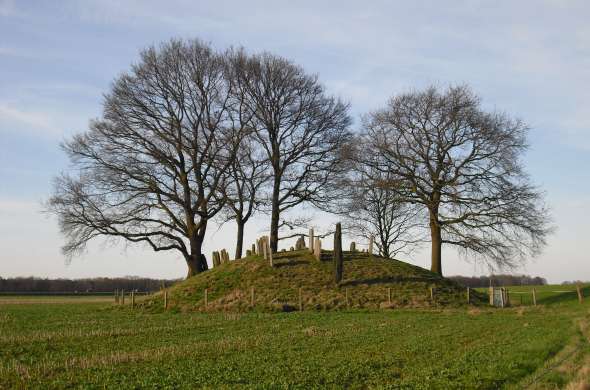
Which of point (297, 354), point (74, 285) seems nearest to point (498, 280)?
point (74, 285)

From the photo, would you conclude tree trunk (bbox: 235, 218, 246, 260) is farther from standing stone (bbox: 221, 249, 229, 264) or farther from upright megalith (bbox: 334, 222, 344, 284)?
upright megalith (bbox: 334, 222, 344, 284)

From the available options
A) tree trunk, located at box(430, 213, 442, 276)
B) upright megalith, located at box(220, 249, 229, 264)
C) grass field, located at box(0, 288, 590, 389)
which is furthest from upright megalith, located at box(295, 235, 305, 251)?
grass field, located at box(0, 288, 590, 389)

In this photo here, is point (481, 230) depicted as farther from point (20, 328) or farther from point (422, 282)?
point (20, 328)

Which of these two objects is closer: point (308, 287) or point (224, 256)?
point (308, 287)

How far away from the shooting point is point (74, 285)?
102250 mm

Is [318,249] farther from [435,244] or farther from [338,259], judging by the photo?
[435,244]

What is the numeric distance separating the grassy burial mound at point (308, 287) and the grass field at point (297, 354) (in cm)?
930

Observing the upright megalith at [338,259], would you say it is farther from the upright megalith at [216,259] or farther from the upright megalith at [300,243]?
the upright megalith at [216,259]

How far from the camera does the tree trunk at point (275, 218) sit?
49312mm

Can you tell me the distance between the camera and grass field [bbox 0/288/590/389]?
13.0m

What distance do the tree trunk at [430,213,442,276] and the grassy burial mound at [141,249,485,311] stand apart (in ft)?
7.29

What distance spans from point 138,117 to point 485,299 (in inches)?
1171

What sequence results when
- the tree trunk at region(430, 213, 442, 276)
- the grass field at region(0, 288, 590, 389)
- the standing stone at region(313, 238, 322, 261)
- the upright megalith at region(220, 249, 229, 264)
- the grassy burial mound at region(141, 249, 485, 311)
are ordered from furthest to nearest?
the upright megalith at region(220, 249, 229, 264) → the tree trunk at region(430, 213, 442, 276) → the standing stone at region(313, 238, 322, 261) → the grassy burial mound at region(141, 249, 485, 311) → the grass field at region(0, 288, 590, 389)

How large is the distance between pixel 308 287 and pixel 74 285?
73.0 meters
